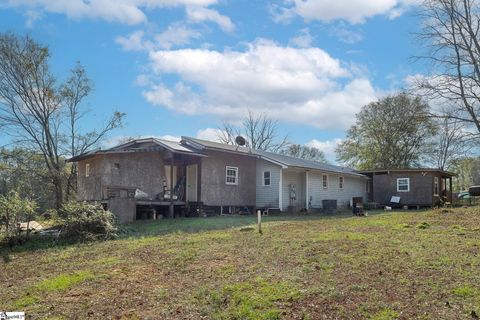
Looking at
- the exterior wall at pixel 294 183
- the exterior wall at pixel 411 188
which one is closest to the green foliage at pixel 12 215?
the exterior wall at pixel 294 183

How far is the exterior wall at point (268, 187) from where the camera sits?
2507cm

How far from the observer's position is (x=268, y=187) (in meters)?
25.4

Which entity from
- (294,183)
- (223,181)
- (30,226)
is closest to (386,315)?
(30,226)

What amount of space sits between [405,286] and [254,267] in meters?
2.76

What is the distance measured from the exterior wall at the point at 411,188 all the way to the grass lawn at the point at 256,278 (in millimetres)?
19893

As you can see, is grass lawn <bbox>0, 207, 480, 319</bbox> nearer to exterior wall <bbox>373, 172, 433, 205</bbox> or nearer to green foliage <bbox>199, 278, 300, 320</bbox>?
green foliage <bbox>199, 278, 300, 320</bbox>

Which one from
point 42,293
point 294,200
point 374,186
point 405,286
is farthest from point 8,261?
point 374,186

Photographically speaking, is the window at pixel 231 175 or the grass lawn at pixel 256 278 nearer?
the grass lawn at pixel 256 278

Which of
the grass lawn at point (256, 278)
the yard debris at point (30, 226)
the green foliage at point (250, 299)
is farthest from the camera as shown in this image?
the yard debris at point (30, 226)

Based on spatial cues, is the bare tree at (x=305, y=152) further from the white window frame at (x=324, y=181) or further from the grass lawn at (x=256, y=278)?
the grass lawn at (x=256, y=278)

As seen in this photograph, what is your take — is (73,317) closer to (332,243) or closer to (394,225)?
(332,243)

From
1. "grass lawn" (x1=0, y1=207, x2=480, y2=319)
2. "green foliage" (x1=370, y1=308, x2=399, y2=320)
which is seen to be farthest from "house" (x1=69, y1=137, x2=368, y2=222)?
"green foliage" (x1=370, y1=308, x2=399, y2=320)

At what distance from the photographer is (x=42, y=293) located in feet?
24.2

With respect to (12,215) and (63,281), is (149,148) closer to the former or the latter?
(12,215)
